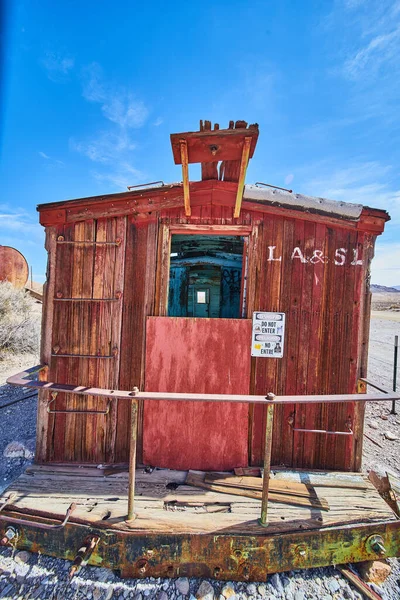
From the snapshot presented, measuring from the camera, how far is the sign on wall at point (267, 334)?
3449mm

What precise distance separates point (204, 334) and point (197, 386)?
705 mm

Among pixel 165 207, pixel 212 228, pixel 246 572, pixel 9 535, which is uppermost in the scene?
pixel 165 207

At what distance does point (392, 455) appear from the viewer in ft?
15.1

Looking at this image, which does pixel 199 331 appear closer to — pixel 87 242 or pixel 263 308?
pixel 263 308

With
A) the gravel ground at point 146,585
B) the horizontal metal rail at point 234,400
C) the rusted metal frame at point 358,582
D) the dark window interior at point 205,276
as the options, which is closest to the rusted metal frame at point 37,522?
the horizontal metal rail at point 234,400

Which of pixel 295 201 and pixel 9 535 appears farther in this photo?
pixel 295 201

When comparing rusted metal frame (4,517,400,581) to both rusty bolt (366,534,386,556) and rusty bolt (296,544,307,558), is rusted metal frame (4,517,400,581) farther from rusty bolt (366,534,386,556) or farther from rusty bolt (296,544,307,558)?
rusty bolt (366,534,386,556)

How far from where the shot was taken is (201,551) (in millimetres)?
2455

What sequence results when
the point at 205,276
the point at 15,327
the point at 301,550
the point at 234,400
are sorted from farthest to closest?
the point at 15,327 → the point at 205,276 → the point at 301,550 → the point at 234,400

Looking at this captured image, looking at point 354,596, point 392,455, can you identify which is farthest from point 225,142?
point 392,455

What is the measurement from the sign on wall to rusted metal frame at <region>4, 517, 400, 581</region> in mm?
1851

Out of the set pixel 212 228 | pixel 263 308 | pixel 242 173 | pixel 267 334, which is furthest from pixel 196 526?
pixel 242 173

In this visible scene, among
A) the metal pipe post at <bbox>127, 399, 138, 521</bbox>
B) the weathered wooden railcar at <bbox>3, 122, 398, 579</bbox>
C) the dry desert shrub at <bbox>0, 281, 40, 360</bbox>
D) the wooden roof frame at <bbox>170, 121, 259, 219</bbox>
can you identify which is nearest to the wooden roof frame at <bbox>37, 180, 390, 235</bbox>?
the weathered wooden railcar at <bbox>3, 122, 398, 579</bbox>

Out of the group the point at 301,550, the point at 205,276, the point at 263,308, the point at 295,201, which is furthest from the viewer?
the point at 205,276
